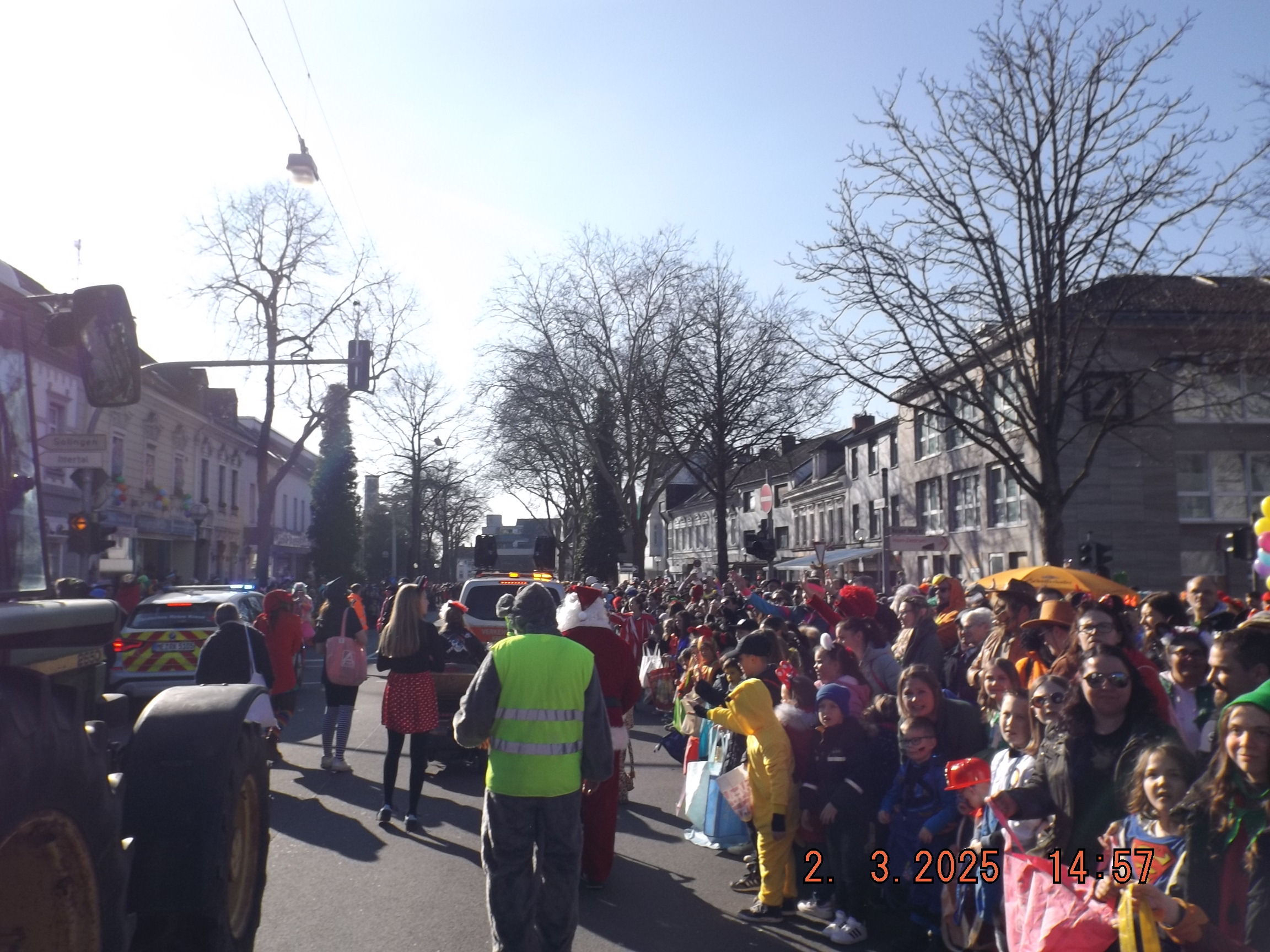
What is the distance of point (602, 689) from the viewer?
22.8ft

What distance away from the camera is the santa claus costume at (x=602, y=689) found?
22.4ft

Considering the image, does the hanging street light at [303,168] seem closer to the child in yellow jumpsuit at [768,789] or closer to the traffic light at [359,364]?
the traffic light at [359,364]

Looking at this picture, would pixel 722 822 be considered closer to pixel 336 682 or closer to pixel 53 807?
pixel 336 682

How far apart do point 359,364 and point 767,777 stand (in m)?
11.1

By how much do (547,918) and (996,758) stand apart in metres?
2.23

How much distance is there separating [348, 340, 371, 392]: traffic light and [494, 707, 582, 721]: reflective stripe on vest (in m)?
11.4

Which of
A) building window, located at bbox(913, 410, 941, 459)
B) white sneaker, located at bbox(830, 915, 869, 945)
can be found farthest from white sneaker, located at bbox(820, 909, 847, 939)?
building window, located at bbox(913, 410, 941, 459)

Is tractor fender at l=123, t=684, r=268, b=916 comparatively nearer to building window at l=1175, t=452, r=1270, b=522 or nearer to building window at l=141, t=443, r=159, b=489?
building window at l=141, t=443, r=159, b=489

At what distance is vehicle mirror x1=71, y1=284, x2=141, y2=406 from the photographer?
149 inches

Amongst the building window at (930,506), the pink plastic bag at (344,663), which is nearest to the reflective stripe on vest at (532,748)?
the pink plastic bag at (344,663)

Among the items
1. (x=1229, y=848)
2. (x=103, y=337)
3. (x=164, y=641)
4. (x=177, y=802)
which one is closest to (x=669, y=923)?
(x=177, y=802)

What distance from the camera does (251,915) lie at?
4.80 meters

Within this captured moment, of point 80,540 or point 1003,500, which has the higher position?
point 1003,500

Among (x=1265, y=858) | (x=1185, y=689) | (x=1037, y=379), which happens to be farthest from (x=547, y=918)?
(x=1037, y=379)
